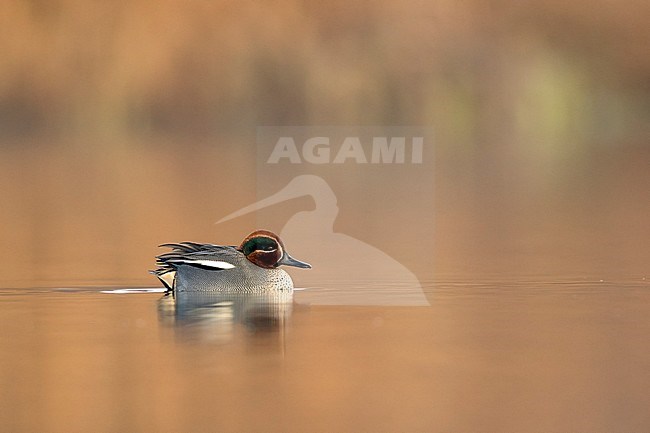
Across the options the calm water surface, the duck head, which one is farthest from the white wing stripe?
the calm water surface

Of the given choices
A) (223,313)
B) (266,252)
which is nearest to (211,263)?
(266,252)

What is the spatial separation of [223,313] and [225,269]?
2.87 ft

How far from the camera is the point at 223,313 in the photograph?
873cm

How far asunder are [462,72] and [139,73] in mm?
5173

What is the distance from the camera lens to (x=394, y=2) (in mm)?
27984

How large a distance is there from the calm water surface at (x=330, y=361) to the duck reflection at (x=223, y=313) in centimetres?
2

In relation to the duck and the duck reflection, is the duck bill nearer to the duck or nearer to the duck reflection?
the duck

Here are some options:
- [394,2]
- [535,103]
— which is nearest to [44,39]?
[394,2]

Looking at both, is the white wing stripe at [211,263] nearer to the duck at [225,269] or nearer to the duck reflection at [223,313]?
the duck at [225,269]

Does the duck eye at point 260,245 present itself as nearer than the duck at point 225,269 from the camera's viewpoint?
No

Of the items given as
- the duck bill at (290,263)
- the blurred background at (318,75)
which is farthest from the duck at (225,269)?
the blurred background at (318,75)

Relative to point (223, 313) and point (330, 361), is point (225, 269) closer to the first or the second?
point (223, 313)

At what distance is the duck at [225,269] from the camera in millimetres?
9430

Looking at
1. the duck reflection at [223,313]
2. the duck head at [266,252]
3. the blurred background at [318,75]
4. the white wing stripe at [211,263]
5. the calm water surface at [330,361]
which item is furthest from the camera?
the blurred background at [318,75]
